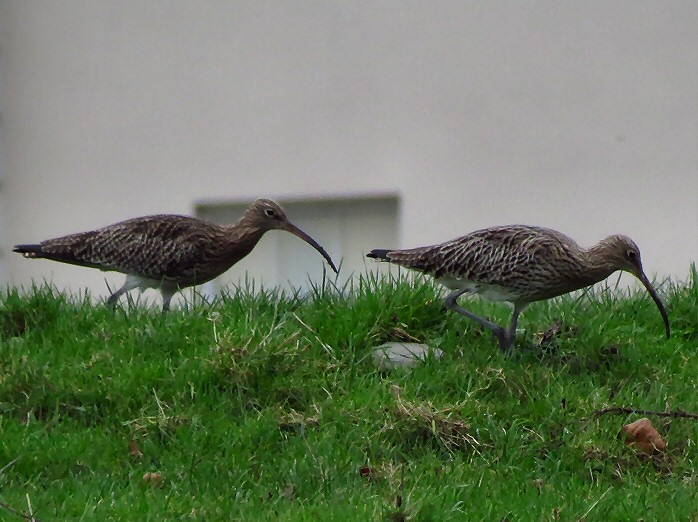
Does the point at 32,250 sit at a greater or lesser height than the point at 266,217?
lesser

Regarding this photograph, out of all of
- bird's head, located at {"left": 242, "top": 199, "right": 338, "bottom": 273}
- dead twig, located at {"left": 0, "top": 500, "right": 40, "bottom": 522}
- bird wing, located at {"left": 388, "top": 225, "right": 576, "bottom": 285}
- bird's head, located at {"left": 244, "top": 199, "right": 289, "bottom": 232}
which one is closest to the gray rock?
bird wing, located at {"left": 388, "top": 225, "right": 576, "bottom": 285}

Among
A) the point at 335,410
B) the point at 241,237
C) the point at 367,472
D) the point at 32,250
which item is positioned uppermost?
the point at 241,237

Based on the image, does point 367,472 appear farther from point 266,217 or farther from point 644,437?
point 266,217

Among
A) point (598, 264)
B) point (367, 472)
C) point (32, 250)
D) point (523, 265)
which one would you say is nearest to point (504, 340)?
point (523, 265)

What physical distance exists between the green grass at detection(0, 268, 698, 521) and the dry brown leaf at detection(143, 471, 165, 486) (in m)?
0.03

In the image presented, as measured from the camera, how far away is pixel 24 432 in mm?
6562

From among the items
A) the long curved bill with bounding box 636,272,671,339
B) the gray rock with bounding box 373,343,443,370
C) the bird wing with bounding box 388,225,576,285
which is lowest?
the gray rock with bounding box 373,343,443,370

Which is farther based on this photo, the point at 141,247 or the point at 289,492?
the point at 141,247

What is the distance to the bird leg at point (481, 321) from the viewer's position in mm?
7652

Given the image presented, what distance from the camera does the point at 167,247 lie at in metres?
9.08

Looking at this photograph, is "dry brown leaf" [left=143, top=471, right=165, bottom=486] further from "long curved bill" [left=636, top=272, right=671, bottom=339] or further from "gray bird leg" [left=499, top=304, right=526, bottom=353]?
"long curved bill" [left=636, top=272, right=671, bottom=339]

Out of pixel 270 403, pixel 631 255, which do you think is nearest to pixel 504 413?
pixel 270 403

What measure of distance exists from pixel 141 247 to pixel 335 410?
275 centimetres

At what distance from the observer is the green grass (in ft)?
19.3
